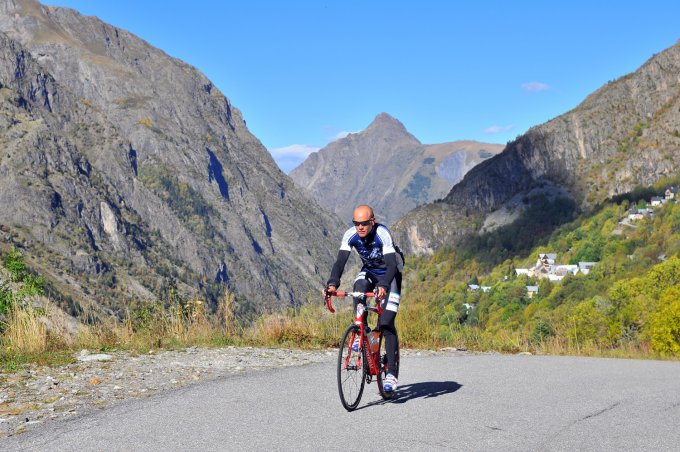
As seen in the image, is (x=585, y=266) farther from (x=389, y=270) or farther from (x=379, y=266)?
(x=389, y=270)

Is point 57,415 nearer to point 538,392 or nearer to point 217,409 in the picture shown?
point 217,409

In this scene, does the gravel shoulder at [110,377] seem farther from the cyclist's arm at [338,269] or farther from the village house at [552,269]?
the village house at [552,269]

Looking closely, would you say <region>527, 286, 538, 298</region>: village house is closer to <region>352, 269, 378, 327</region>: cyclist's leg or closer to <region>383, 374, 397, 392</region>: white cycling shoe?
<region>352, 269, 378, 327</region>: cyclist's leg

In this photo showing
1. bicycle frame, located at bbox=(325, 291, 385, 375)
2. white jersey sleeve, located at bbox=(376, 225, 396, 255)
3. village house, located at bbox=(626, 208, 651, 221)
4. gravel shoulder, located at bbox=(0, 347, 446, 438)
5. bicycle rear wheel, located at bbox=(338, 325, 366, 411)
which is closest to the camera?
gravel shoulder, located at bbox=(0, 347, 446, 438)

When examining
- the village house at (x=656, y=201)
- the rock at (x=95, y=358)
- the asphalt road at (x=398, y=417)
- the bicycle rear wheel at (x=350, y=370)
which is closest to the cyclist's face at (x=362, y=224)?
the bicycle rear wheel at (x=350, y=370)

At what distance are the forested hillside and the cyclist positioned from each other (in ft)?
20.5

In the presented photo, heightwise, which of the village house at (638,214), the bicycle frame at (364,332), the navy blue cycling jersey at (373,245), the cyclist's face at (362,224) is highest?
the village house at (638,214)

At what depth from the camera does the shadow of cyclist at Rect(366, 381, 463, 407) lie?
7.59m

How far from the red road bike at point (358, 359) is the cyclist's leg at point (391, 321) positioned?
0.26 feet

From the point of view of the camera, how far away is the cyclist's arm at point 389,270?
23.5 feet

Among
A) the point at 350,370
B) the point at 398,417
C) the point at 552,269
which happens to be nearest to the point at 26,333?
the point at 350,370

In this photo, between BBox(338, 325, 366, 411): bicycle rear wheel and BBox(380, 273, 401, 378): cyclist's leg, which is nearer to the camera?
BBox(338, 325, 366, 411): bicycle rear wheel

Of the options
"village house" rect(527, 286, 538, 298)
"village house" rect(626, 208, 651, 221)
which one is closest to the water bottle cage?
"village house" rect(527, 286, 538, 298)

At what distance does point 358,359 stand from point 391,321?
61 centimetres
